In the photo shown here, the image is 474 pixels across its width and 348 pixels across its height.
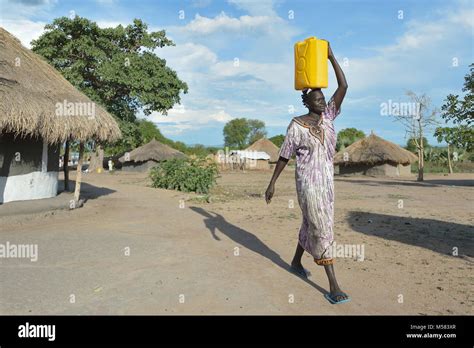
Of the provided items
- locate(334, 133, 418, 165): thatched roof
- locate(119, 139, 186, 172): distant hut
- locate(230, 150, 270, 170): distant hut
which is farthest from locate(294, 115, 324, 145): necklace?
locate(230, 150, 270, 170): distant hut

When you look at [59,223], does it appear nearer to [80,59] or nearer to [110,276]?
[110,276]

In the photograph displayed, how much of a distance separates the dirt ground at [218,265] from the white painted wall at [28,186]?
2.06ft

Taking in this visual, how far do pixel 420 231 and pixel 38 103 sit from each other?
25.9 feet

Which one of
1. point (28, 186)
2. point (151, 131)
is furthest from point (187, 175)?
point (151, 131)

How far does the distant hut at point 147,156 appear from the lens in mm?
33562

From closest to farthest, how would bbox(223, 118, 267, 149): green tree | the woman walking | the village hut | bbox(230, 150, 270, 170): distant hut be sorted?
the woman walking, the village hut, bbox(230, 150, 270, 170): distant hut, bbox(223, 118, 267, 149): green tree

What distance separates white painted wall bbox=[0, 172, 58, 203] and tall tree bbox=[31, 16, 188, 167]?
12004mm

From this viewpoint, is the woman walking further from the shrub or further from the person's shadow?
the shrub

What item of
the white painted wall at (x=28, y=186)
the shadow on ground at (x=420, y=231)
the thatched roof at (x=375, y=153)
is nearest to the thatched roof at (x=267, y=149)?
the thatched roof at (x=375, y=153)

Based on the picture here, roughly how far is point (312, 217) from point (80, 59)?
21393 millimetres

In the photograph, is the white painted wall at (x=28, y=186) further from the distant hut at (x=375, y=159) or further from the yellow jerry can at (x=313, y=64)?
the distant hut at (x=375, y=159)

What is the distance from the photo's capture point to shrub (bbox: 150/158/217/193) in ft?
46.8

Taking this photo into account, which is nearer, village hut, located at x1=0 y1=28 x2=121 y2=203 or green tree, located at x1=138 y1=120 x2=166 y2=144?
village hut, located at x1=0 y1=28 x2=121 y2=203
